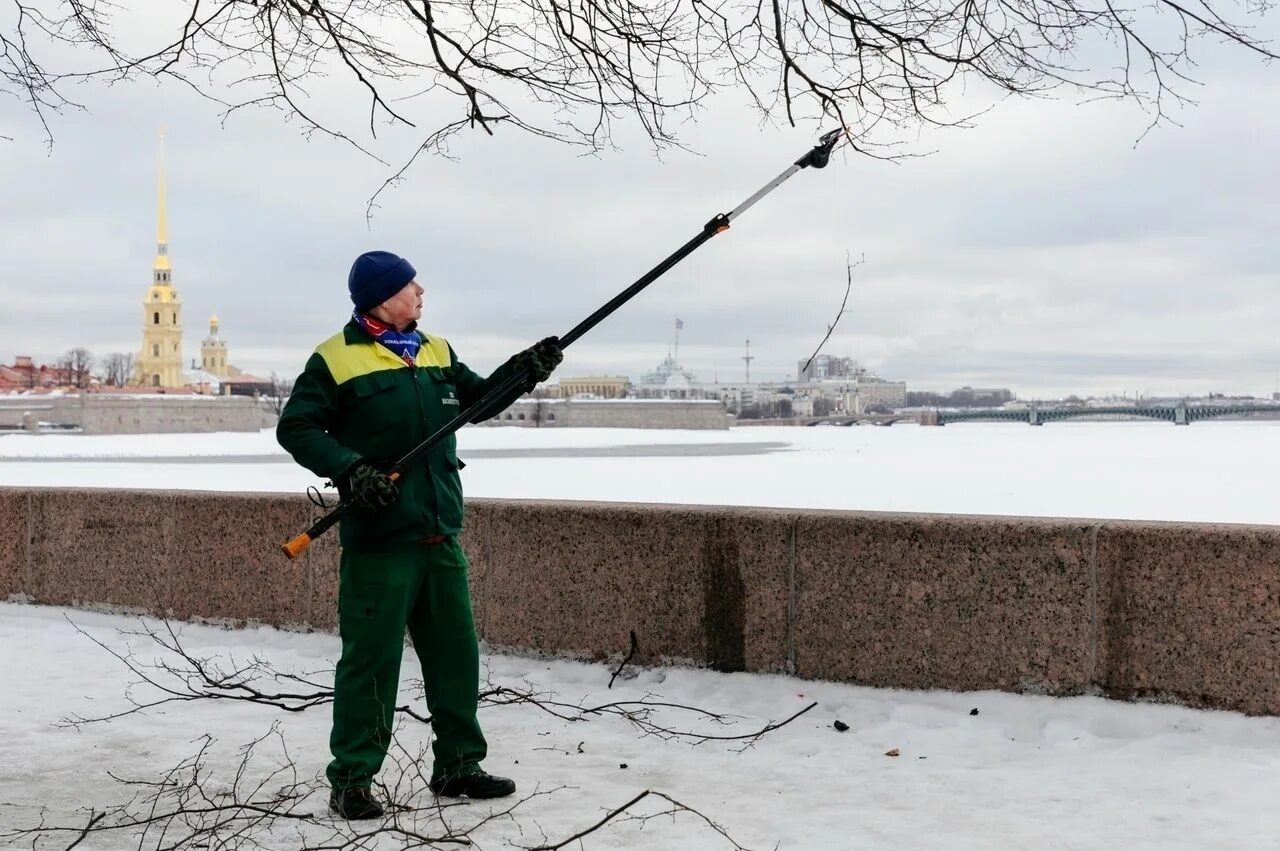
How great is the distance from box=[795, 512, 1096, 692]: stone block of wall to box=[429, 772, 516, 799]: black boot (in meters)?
1.84

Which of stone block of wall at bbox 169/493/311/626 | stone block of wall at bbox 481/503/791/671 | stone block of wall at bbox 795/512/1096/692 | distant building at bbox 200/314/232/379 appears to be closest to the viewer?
stone block of wall at bbox 795/512/1096/692

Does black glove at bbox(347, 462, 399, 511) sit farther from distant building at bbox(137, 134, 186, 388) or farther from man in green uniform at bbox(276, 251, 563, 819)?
distant building at bbox(137, 134, 186, 388)

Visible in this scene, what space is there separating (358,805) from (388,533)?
30.4 inches

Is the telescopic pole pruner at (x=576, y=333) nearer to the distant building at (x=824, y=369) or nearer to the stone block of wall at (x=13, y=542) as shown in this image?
the distant building at (x=824, y=369)

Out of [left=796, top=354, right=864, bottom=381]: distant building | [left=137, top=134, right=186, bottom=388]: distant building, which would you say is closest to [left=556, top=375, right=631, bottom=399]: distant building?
[left=137, top=134, right=186, bottom=388]: distant building

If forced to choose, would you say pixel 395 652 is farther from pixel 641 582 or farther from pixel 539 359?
pixel 641 582

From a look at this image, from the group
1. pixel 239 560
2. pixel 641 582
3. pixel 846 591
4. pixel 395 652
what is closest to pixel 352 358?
pixel 395 652

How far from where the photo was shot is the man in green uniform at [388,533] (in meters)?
3.74

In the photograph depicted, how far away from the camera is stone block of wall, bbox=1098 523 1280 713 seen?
4.68 meters

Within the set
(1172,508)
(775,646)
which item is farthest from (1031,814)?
(1172,508)

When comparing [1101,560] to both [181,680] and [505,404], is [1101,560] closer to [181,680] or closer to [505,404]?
[505,404]

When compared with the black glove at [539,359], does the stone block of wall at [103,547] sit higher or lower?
lower

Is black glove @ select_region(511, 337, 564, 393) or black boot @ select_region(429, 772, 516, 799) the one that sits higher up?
black glove @ select_region(511, 337, 564, 393)

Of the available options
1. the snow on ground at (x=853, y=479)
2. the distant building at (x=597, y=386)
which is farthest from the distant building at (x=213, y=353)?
the snow on ground at (x=853, y=479)
